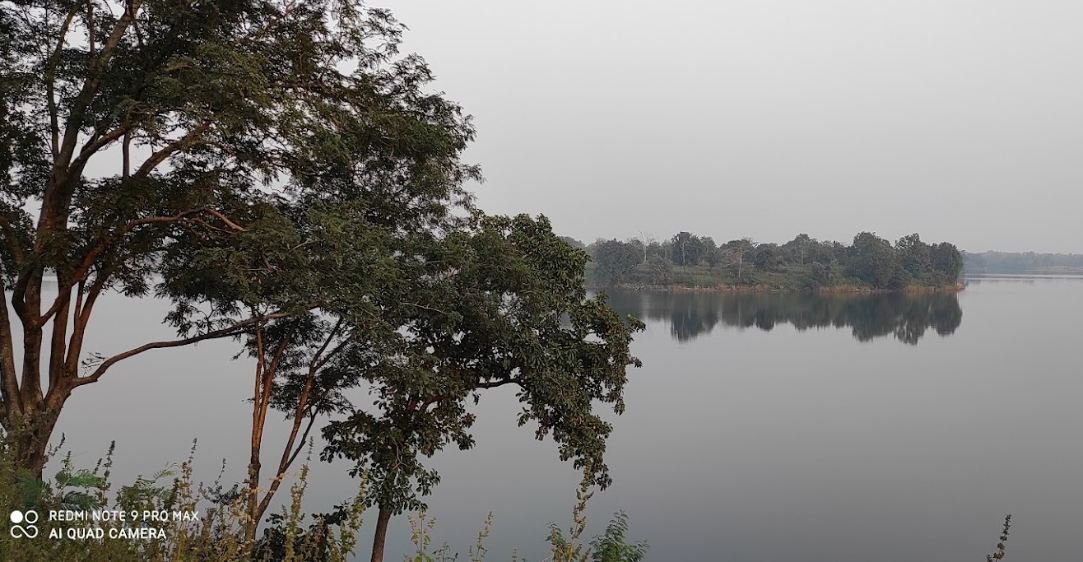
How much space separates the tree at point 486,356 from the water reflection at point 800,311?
2756 centimetres

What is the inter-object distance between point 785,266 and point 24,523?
73.2 meters

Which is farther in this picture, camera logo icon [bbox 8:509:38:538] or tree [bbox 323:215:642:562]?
tree [bbox 323:215:642:562]

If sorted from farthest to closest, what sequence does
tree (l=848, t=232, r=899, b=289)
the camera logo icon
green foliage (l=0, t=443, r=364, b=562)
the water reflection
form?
tree (l=848, t=232, r=899, b=289) → the water reflection → the camera logo icon → green foliage (l=0, t=443, r=364, b=562)

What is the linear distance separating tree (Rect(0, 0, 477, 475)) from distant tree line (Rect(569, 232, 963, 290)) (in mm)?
58479

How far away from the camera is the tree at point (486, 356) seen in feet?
19.6

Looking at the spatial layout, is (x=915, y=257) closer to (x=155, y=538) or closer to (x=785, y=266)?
(x=785, y=266)

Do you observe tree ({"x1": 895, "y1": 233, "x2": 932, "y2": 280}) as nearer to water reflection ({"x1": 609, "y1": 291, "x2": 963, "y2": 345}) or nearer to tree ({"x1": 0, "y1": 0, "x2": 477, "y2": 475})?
water reflection ({"x1": 609, "y1": 291, "x2": 963, "y2": 345})

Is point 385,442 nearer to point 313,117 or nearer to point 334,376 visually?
point 334,376

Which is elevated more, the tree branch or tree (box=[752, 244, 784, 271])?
tree (box=[752, 244, 784, 271])

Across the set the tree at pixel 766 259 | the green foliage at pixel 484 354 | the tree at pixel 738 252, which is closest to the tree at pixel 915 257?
the tree at pixel 766 259

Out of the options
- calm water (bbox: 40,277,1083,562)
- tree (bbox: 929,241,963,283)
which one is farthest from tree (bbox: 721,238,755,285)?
calm water (bbox: 40,277,1083,562)

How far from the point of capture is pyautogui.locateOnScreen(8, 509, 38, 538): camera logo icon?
8.16 ft

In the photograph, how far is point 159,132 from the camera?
17.3 feet

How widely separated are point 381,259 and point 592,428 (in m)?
3.08
